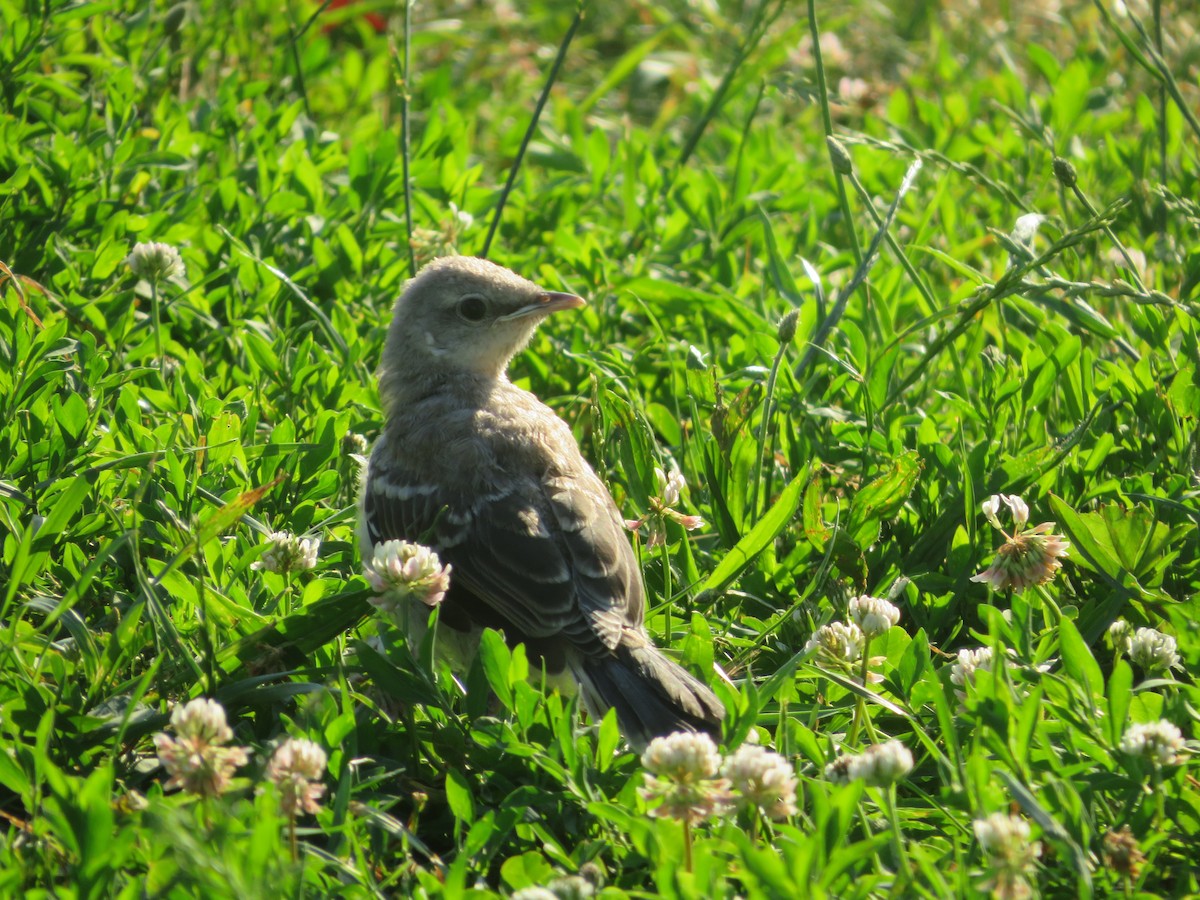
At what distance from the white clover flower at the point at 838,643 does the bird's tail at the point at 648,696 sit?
0.31 m

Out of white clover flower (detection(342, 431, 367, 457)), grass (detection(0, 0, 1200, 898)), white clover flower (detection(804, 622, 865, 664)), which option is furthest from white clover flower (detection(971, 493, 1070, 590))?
white clover flower (detection(342, 431, 367, 457))

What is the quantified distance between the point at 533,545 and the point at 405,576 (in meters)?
0.72

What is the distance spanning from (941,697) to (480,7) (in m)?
6.94

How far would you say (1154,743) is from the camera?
279cm

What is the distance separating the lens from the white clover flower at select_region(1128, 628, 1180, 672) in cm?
324

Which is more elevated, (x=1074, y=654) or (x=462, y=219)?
(x=1074, y=654)

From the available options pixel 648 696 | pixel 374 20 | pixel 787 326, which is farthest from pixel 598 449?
pixel 374 20

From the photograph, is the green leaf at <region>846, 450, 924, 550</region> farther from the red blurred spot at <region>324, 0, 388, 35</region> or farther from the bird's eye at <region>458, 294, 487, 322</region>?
the red blurred spot at <region>324, 0, 388, 35</region>

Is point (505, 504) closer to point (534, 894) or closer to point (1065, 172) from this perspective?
point (534, 894)

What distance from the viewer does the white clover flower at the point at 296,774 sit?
8.46 ft

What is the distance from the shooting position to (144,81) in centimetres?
600

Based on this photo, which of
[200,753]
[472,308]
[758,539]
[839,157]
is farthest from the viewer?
[472,308]

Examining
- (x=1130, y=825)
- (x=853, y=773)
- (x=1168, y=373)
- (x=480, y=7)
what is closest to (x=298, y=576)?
(x=853, y=773)

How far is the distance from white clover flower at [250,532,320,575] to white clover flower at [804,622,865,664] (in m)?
1.30
